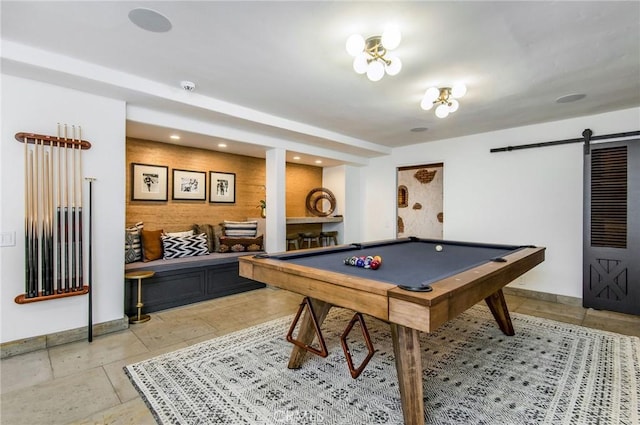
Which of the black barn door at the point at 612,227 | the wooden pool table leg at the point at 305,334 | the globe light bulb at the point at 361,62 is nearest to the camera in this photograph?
the globe light bulb at the point at 361,62

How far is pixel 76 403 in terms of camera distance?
1.85 m

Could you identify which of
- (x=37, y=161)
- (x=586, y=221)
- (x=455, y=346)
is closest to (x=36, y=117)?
(x=37, y=161)

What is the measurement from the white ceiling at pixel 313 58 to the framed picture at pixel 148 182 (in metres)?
0.63

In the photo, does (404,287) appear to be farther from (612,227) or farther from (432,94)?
(612,227)

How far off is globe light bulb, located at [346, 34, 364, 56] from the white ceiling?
4.8 inches

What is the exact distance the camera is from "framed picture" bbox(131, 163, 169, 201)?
13.7ft

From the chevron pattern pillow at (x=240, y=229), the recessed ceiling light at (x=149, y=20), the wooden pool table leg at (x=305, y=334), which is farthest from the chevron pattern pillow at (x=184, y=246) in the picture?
the recessed ceiling light at (x=149, y=20)

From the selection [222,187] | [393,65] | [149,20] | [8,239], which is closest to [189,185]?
[222,187]

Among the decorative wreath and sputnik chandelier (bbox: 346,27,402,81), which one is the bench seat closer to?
the decorative wreath

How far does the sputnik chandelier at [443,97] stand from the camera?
2.79m

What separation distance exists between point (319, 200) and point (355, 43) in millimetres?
4740

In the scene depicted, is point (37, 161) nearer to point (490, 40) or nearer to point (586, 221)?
point (490, 40)

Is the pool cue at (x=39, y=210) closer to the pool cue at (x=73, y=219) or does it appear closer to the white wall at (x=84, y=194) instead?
the white wall at (x=84, y=194)

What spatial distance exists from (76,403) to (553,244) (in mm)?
5284
